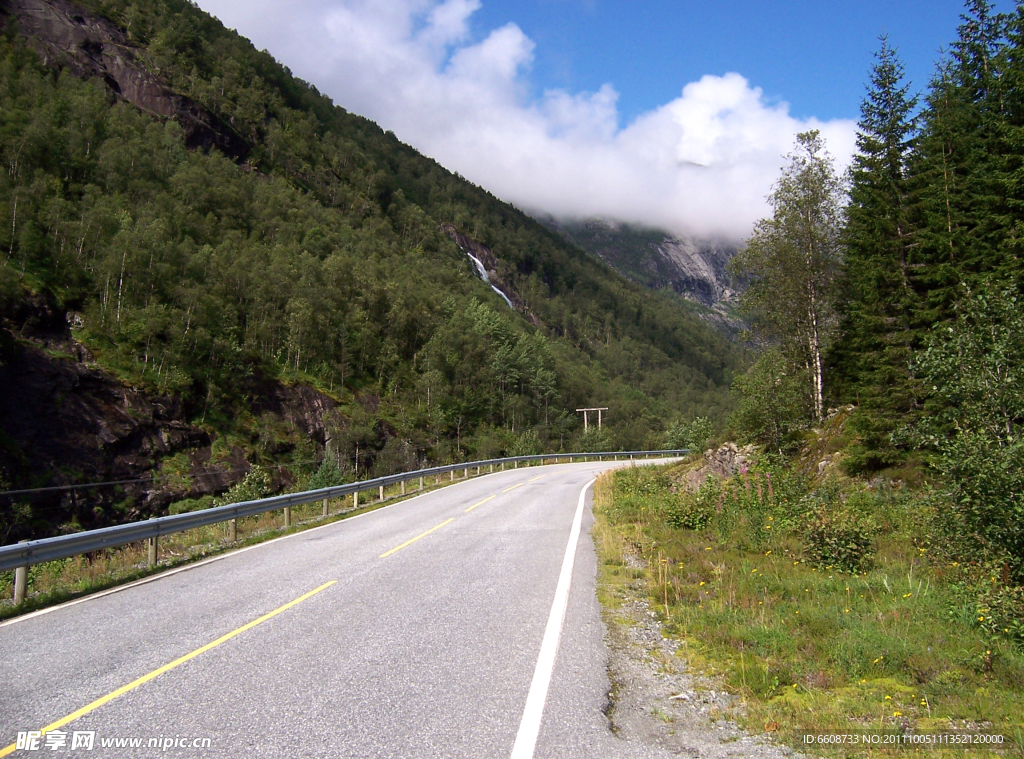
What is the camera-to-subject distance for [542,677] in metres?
4.78

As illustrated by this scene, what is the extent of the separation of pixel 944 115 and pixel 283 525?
2127 cm

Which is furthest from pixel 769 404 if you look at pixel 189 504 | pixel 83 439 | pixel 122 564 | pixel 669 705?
pixel 83 439

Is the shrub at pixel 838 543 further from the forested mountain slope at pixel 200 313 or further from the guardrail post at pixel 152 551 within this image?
the forested mountain slope at pixel 200 313

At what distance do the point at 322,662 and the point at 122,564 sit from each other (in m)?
7.23

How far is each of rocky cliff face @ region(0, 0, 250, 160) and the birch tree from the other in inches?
4340

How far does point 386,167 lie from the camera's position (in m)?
182

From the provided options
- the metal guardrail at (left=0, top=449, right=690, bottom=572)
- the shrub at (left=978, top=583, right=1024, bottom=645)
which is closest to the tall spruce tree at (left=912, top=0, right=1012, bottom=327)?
the shrub at (left=978, top=583, right=1024, bottom=645)

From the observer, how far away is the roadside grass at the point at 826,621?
4109 mm

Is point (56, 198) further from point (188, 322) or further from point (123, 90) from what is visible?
point (123, 90)

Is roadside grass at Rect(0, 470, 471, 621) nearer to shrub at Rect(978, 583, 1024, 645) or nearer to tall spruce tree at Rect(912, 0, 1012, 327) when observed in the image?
shrub at Rect(978, 583, 1024, 645)

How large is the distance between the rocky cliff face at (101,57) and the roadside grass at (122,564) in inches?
4315

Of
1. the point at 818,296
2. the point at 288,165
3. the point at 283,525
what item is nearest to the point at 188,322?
the point at 283,525

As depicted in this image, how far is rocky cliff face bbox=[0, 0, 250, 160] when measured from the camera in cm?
9206

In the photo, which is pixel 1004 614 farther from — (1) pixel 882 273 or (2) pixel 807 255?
(2) pixel 807 255
